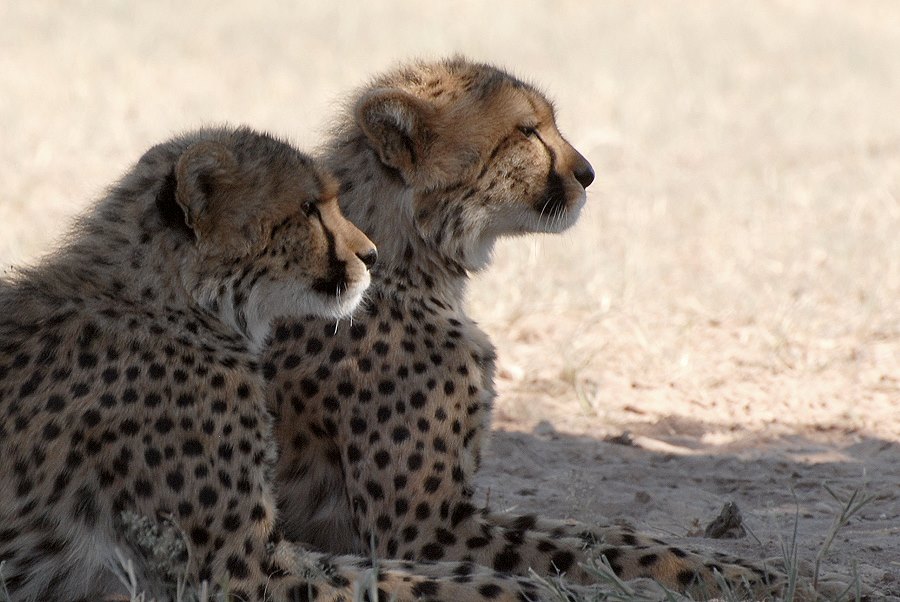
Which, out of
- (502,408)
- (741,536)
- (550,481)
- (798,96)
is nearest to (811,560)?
(741,536)

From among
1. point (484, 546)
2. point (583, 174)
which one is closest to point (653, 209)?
point (583, 174)

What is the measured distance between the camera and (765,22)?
14.2m

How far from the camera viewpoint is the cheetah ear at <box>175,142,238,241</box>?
2.76 m

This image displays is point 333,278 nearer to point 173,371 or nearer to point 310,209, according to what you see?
point 310,209

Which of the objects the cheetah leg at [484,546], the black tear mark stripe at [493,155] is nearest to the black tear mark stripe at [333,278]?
the cheetah leg at [484,546]

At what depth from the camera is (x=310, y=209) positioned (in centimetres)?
293

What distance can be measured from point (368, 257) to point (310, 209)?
6.0 inches

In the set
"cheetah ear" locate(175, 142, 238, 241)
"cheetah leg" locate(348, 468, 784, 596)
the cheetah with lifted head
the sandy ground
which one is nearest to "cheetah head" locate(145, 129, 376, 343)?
"cheetah ear" locate(175, 142, 238, 241)

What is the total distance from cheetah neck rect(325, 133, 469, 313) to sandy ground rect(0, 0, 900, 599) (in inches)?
15.9

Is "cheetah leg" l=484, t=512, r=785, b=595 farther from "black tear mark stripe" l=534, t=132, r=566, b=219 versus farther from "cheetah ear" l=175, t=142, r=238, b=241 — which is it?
"cheetah ear" l=175, t=142, r=238, b=241

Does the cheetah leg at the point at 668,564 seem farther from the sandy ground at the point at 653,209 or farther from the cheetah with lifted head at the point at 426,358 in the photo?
the sandy ground at the point at 653,209

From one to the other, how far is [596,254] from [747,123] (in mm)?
4212

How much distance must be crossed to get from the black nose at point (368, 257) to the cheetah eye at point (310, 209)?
0.41ft

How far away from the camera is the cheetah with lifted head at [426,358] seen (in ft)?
10.1
